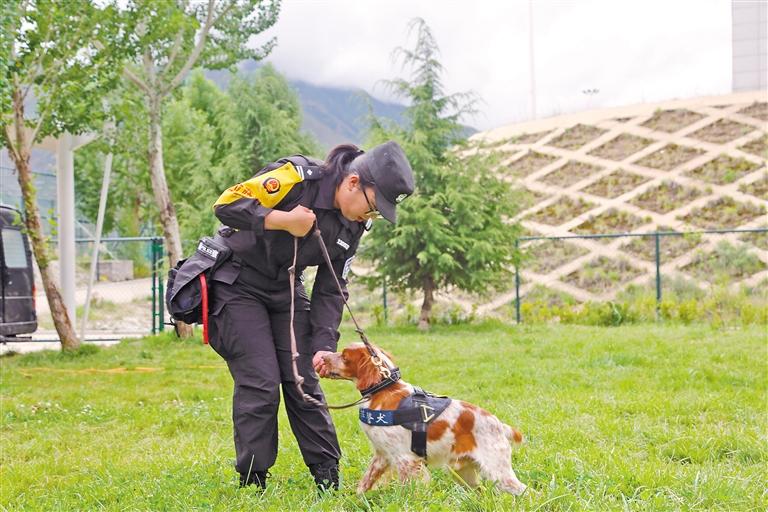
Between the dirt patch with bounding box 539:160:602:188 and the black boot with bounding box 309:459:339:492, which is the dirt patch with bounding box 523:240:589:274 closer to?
the dirt patch with bounding box 539:160:602:188

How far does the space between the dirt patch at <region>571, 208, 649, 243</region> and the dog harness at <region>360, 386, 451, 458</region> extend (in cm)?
2103

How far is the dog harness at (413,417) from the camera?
3.52 metres

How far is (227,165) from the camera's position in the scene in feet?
52.4

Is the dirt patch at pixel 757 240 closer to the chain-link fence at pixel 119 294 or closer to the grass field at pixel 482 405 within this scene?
the grass field at pixel 482 405

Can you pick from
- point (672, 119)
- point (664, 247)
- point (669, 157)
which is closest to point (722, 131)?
point (672, 119)

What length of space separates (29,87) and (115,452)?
278 inches

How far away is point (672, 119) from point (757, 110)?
310 cm

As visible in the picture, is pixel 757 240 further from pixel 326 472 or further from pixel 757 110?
pixel 326 472

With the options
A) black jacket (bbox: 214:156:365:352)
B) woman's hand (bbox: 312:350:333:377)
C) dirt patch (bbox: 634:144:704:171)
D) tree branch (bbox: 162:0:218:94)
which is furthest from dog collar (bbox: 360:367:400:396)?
dirt patch (bbox: 634:144:704:171)

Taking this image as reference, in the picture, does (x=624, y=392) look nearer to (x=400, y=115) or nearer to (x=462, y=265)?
(x=462, y=265)

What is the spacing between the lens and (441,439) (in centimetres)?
352

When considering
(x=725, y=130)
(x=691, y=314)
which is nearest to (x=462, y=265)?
(x=691, y=314)

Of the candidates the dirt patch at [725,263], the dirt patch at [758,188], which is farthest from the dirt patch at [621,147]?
the dirt patch at [725,263]

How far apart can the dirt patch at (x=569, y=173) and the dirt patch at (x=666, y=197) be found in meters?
2.84
